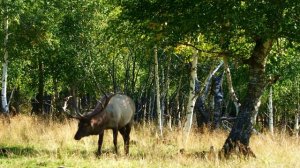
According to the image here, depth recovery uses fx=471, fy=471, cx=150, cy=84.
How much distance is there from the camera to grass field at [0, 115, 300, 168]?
10938mm

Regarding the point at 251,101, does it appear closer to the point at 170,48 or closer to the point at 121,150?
the point at 170,48

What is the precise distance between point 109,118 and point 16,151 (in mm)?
2774

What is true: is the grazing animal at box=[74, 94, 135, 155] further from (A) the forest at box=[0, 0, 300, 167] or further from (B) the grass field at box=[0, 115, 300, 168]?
(B) the grass field at box=[0, 115, 300, 168]

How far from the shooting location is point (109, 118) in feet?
45.5

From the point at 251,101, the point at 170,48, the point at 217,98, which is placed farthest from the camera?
the point at 217,98

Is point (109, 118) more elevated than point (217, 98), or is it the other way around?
point (217, 98)

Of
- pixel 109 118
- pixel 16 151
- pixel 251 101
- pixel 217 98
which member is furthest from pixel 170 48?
pixel 217 98

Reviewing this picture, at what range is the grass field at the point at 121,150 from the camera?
10.9m

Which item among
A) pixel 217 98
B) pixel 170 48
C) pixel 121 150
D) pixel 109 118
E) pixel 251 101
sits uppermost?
pixel 170 48

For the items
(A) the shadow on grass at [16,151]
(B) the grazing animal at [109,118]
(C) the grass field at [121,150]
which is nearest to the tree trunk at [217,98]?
(C) the grass field at [121,150]

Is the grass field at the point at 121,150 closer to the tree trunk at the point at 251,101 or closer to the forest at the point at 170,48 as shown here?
the forest at the point at 170,48

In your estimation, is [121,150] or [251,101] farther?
[121,150]

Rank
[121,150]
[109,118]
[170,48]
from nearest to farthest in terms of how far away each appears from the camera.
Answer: [109,118] < [121,150] < [170,48]

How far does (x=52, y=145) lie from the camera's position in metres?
14.0
